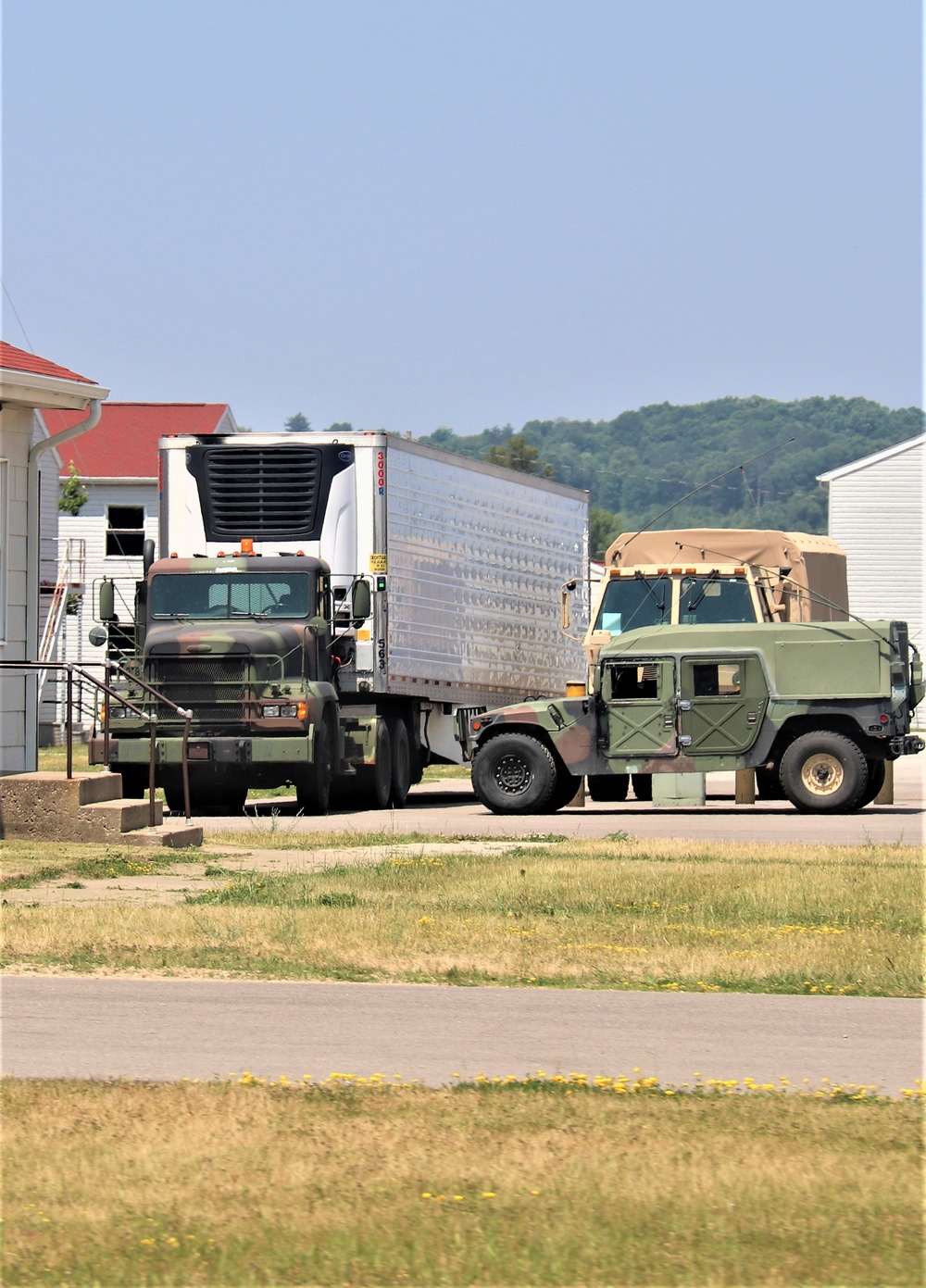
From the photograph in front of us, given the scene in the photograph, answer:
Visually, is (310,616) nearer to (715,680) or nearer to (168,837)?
(715,680)

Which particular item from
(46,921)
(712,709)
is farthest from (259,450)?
(46,921)

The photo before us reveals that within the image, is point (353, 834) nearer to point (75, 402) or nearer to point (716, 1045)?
point (75, 402)

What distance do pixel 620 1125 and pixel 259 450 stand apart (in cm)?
1728

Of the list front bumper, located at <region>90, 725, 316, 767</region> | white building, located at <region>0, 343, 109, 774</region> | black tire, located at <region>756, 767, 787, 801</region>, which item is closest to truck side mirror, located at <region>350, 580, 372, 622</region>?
front bumper, located at <region>90, 725, 316, 767</region>

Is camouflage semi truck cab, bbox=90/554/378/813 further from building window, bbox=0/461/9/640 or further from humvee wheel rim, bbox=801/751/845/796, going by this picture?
humvee wheel rim, bbox=801/751/845/796

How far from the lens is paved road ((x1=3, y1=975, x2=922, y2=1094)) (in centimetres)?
782

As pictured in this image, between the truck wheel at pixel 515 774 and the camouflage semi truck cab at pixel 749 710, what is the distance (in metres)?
0.02

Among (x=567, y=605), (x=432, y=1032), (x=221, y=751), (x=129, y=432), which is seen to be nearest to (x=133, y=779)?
(x=221, y=751)

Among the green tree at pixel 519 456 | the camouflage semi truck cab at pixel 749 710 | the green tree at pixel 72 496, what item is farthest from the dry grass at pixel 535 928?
the green tree at pixel 519 456

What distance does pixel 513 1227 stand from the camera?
5504mm

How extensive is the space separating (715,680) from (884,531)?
4136 centimetres

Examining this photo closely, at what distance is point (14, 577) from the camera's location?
19.8 meters

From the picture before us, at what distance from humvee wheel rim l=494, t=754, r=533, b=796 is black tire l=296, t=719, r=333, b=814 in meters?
1.99

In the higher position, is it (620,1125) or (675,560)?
(675,560)
